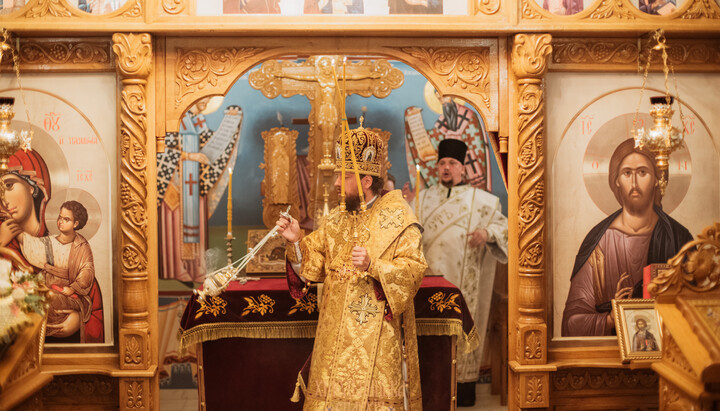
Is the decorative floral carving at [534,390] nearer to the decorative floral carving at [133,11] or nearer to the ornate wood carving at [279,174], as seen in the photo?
the ornate wood carving at [279,174]

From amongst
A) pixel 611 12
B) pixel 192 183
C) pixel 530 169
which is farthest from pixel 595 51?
pixel 192 183

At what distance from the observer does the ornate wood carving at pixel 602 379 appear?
16.9 feet

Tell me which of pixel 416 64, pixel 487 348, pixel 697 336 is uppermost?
pixel 416 64

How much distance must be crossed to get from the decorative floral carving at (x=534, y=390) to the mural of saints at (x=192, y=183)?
3412mm

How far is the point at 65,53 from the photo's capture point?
4.97m

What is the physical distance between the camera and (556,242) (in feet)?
16.9

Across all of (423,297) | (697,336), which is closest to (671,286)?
(697,336)

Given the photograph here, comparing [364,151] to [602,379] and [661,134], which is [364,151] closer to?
[661,134]

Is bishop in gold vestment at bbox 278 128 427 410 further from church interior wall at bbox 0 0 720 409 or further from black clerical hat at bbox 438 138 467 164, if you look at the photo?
black clerical hat at bbox 438 138 467 164

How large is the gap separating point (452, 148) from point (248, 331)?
287 centimetres

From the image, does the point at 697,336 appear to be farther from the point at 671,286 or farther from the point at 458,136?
the point at 458,136

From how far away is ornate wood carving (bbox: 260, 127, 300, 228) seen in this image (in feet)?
21.5

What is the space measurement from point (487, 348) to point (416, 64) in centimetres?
321

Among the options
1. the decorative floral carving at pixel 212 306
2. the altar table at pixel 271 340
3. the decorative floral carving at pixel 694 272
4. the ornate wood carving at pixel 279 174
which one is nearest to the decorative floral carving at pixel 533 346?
the altar table at pixel 271 340
